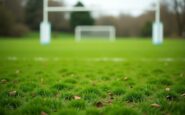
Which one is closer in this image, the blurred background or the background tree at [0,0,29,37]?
the blurred background

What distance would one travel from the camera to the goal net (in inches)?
1399

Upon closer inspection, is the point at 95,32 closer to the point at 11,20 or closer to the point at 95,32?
the point at 95,32

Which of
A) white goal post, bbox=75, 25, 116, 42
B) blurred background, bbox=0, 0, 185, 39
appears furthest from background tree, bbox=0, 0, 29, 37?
white goal post, bbox=75, 25, 116, 42

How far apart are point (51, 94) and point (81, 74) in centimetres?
168

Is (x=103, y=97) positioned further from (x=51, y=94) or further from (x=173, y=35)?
(x=173, y=35)

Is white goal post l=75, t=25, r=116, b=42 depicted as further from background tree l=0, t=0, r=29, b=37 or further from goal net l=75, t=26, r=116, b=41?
background tree l=0, t=0, r=29, b=37

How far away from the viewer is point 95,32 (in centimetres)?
3666

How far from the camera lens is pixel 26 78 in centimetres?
448

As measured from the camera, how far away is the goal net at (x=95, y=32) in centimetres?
3553

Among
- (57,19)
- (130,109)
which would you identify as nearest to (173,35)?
(57,19)

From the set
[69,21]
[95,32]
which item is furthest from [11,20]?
[95,32]

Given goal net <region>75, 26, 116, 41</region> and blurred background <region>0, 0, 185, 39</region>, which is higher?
blurred background <region>0, 0, 185, 39</region>

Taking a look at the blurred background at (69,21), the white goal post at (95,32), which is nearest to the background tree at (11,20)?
the blurred background at (69,21)

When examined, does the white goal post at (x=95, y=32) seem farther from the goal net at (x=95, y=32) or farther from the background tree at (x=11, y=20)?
the background tree at (x=11, y=20)
